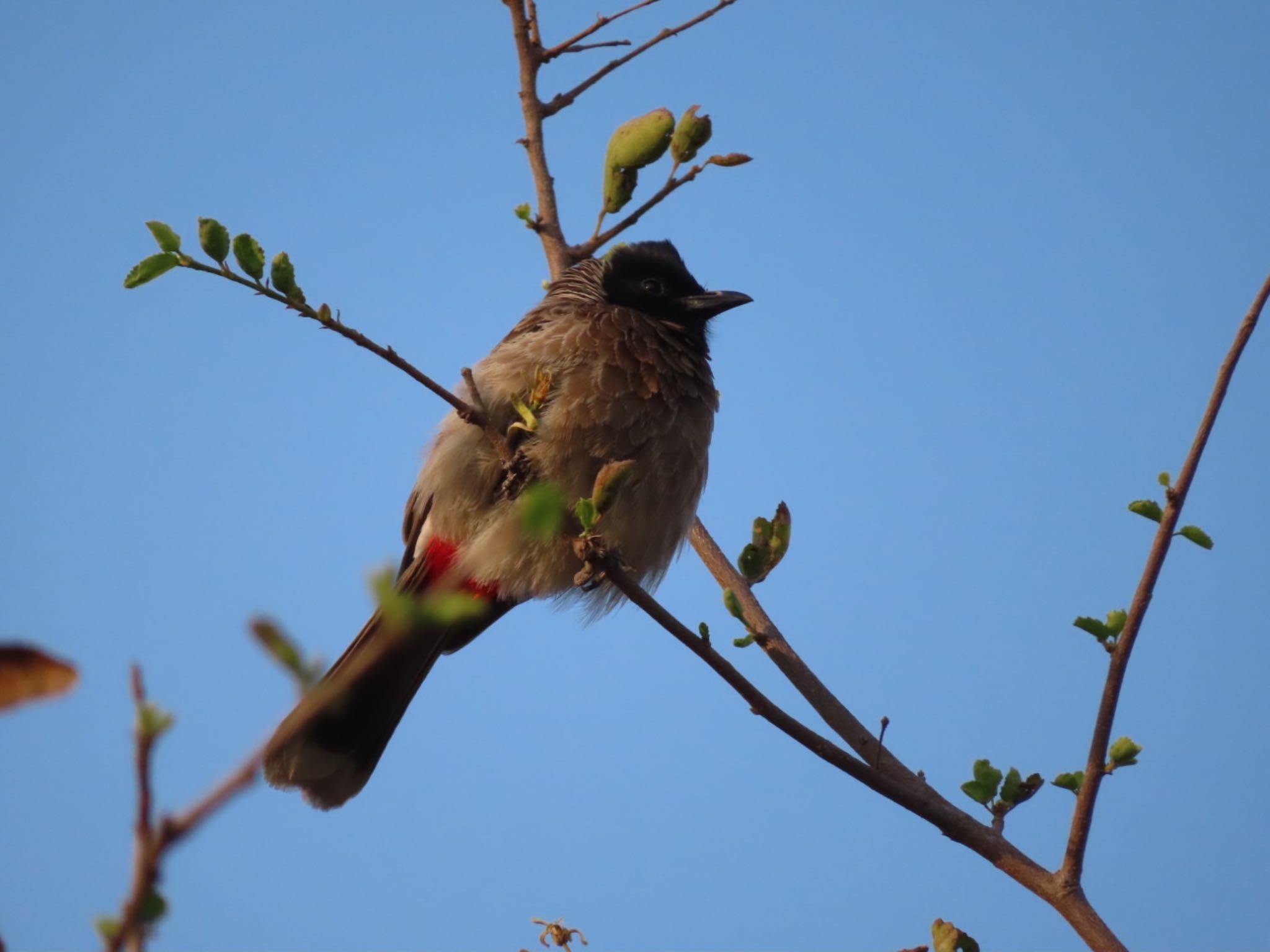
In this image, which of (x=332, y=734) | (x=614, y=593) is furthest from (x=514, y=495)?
(x=332, y=734)

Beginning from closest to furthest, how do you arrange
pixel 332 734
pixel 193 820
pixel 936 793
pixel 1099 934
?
pixel 193 820, pixel 1099 934, pixel 936 793, pixel 332 734

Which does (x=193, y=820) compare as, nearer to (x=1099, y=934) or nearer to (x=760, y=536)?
(x=1099, y=934)

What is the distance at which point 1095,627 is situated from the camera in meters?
2.52

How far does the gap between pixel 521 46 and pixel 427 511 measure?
5.31 feet

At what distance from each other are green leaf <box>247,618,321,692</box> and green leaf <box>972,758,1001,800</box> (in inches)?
87.2

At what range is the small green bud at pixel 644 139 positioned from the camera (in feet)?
10.8

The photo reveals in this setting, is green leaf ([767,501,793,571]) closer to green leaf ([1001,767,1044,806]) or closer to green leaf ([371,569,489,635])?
green leaf ([1001,767,1044,806])

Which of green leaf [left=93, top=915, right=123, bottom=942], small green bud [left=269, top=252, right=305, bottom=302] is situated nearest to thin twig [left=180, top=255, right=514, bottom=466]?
small green bud [left=269, top=252, right=305, bottom=302]

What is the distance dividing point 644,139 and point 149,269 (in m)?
1.38

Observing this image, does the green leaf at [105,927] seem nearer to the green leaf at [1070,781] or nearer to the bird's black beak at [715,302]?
the green leaf at [1070,781]

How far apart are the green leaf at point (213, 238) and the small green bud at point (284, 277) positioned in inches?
3.9

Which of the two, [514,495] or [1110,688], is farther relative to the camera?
[514,495]

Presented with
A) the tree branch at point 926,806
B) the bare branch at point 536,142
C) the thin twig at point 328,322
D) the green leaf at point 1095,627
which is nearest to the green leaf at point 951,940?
the tree branch at point 926,806

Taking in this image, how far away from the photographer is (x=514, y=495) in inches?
153
